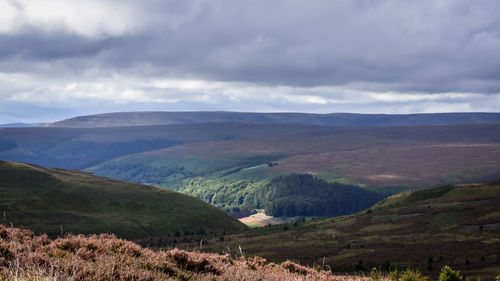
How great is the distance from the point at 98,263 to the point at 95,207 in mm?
103380

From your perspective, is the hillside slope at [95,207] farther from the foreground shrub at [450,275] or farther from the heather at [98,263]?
the foreground shrub at [450,275]

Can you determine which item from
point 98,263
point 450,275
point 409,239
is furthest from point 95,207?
point 98,263

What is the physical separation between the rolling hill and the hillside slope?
21031mm

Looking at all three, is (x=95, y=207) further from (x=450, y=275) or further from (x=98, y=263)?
(x=98, y=263)

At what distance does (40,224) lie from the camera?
84750 millimetres

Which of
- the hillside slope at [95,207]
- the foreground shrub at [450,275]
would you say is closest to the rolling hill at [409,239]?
the hillside slope at [95,207]

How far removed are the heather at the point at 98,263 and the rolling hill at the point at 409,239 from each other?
30.8 metres

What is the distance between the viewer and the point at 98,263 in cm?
1077

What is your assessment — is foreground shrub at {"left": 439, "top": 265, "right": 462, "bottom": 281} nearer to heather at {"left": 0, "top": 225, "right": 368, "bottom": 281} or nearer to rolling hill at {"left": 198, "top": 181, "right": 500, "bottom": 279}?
heather at {"left": 0, "top": 225, "right": 368, "bottom": 281}

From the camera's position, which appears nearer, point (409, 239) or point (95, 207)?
point (409, 239)

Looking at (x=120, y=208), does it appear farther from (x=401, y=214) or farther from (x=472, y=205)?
(x=472, y=205)

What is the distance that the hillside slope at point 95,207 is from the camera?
90188 millimetres

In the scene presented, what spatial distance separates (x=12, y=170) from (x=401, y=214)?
3966 inches

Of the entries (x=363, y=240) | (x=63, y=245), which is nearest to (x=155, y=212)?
(x=363, y=240)
